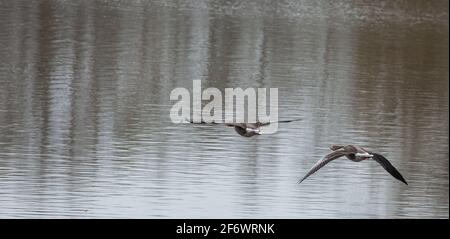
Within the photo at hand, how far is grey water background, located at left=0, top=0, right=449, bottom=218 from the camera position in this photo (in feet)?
34.7

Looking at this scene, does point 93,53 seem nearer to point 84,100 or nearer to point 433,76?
point 84,100

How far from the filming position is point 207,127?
42.8 feet

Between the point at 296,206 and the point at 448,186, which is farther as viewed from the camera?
the point at 448,186

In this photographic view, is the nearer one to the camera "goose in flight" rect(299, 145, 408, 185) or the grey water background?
"goose in flight" rect(299, 145, 408, 185)

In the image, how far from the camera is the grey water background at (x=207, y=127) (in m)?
10.6

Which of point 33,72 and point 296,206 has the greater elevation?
point 33,72

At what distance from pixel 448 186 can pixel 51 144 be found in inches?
145

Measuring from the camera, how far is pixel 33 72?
15.1 metres

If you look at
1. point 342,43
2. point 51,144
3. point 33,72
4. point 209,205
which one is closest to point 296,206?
point 209,205

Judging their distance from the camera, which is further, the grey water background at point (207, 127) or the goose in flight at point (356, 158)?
the grey water background at point (207, 127)

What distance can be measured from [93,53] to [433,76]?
4.81m

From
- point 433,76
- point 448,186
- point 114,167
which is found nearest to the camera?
point 114,167

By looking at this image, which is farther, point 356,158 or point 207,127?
point 207,127

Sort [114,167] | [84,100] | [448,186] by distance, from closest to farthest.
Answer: [114,167] < [448,186] < [84,100]
